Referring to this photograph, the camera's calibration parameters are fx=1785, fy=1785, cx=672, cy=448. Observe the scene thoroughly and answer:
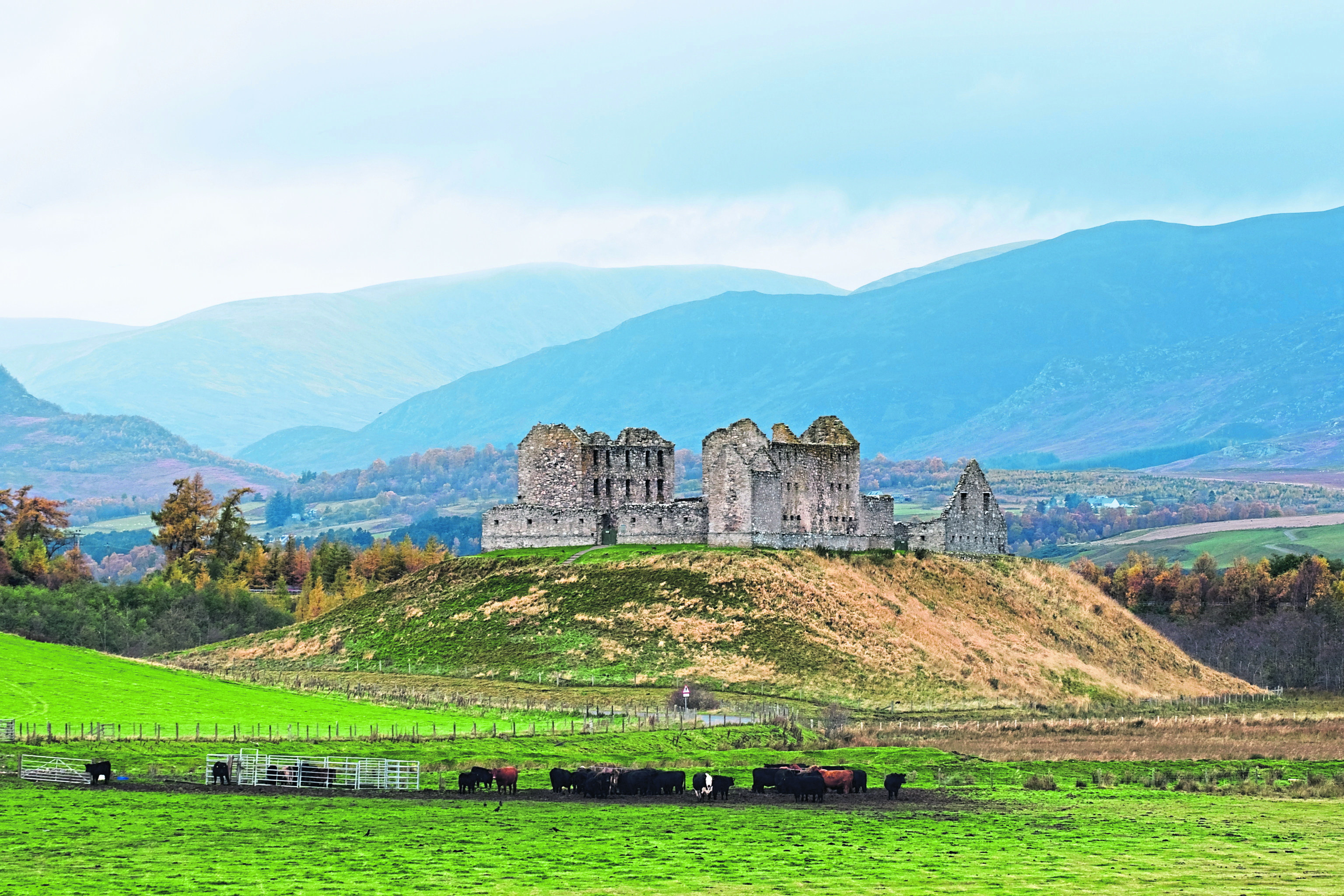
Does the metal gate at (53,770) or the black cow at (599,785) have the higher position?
the metal gate at (53,770)

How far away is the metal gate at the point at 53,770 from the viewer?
5941cm

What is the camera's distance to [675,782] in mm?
62812

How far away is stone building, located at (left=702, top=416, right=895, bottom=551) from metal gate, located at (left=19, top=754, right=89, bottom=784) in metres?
58.4

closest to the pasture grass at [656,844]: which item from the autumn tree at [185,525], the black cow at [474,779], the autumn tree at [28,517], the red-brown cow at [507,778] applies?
the black cow at [474,779]

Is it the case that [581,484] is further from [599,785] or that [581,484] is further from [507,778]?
[599,785]

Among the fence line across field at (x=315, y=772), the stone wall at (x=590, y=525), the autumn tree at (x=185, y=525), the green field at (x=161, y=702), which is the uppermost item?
the autumn tree at (x=185, y=525)

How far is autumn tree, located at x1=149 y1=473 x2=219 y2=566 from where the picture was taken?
555 feet

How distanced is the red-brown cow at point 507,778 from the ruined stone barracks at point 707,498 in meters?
55.8

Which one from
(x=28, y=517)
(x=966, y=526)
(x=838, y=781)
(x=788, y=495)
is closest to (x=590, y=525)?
(x=788, y=495)

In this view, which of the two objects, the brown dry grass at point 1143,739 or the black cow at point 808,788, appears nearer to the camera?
the black cow at point 808,788

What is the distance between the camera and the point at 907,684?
9938 cm

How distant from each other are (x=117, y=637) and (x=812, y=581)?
5497cm

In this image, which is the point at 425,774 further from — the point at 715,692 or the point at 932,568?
the point at 932,568

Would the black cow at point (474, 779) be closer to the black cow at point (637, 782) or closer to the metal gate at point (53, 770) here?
the black cow at point (637, 782)
